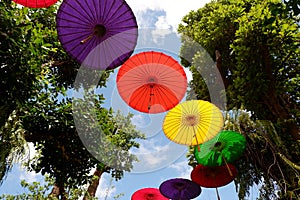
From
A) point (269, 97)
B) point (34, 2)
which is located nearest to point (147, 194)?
point (269, 97)

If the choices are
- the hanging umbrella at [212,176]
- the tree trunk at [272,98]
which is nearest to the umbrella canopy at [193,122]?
the hanging umbrella at [212,176]

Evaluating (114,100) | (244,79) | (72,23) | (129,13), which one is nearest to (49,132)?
(114,100)

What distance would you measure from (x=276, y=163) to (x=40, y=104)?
513 centimetres

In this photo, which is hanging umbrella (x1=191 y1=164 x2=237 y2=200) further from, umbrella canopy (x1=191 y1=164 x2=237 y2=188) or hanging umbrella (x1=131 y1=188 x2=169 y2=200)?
hanging umbrella (x1=131 y1=188 x2=169 y2=200)

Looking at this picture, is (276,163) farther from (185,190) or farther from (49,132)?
(49,132)

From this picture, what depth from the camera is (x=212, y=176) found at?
5695 millimetres

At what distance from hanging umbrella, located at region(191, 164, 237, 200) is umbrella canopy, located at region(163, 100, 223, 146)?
0.85 metres

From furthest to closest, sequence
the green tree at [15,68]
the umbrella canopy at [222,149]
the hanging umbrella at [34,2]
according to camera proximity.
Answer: the umbrella canopy at [222,149]
the green tree at [15,68]
the hanging umbrella at [34,2]

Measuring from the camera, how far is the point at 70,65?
792cm

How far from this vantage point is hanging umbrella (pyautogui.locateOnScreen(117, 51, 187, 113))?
183 inches

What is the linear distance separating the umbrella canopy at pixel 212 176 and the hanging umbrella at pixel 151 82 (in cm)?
162

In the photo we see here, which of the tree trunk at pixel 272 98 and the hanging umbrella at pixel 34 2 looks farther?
the tree trunk at pixel 272 98

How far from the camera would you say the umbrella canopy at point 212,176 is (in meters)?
5.59

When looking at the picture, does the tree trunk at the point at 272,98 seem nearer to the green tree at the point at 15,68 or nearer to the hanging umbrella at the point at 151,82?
the hanging umbrella at the point at 151,82
